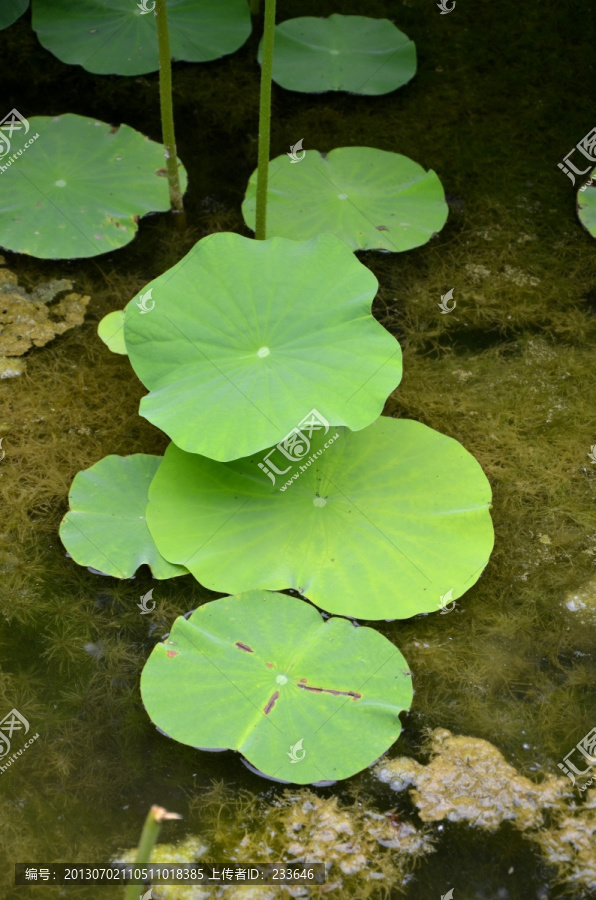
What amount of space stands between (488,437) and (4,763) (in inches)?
76.2

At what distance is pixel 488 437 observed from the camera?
3.14 m

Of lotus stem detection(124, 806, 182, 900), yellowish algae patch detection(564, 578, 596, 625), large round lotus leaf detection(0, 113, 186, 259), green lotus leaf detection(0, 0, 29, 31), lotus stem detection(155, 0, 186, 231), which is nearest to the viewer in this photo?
lotus stem detection(124, 806, 182, 900)

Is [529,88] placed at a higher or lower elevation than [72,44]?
lower

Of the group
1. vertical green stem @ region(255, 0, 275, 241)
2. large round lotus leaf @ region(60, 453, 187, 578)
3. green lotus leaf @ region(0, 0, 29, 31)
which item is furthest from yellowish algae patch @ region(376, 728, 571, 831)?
green lotus leaf @ region(0, 0, 29, 31)

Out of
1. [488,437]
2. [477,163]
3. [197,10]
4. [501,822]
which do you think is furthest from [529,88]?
[501,822]

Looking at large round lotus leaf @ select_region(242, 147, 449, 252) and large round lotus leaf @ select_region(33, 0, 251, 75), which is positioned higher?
large round lotus leaf @ select_region(33, 0, 251, 75)

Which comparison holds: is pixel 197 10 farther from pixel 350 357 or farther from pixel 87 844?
pixel 87 844

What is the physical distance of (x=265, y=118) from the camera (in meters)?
3.08

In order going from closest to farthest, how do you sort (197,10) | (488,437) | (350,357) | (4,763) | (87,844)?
(87,844), (4,763), (350,357), (488,437), (197,10)

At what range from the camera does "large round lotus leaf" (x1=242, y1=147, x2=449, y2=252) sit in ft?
11.8

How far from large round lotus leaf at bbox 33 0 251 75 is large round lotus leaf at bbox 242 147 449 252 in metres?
1.01

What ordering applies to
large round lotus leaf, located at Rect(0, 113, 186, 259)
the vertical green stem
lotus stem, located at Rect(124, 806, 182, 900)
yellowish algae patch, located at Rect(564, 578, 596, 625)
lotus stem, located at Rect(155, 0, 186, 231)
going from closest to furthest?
lotus stem, located at Rect(124, 806, 182, 900) → yellowish algae patch, located at Rect(564, 578, 596, 625) → the vertical green stem → lotus stem, located at Rect(155, 0, 186, 231) → large round lotus leaf, located at Rect(0, 113, 186, 259)

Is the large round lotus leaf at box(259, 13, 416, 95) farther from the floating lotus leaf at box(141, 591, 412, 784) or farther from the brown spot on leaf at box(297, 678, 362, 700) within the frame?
the brown spot on leaf at box(297, 678, 362, 700)

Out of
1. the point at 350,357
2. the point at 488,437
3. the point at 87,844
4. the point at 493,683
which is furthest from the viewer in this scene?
the point at 488,437
